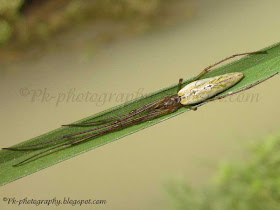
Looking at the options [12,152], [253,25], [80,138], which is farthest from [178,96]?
[253,25]

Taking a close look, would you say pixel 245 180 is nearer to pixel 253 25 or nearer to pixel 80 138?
pixel 253 25

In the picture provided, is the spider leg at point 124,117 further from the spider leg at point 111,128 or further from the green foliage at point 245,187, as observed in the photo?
the green foliage at point 245,187

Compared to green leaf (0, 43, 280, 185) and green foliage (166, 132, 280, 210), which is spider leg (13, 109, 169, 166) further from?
green foliage (166, 132, 280, 210)

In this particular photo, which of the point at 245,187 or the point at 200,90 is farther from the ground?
the point at 200,90

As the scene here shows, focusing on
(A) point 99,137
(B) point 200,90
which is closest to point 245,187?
(B) point 200,90

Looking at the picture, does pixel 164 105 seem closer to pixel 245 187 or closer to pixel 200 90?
pixel 200 90

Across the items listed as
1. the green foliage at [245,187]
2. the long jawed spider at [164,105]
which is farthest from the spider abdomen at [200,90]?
the green foliage at [245,187]
